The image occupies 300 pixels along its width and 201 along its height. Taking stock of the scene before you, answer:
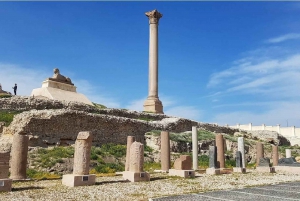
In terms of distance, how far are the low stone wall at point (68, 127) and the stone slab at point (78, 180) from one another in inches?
374

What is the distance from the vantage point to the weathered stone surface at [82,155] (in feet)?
36.8

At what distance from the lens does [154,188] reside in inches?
404

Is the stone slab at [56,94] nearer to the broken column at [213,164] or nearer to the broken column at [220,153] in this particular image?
the broken column at [220,153]

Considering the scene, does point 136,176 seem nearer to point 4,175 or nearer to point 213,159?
point 4,175

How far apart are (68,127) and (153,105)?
1464 centimetres

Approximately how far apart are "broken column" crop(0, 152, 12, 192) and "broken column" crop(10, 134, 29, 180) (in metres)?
2.35

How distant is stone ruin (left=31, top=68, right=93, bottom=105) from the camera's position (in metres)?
30.5

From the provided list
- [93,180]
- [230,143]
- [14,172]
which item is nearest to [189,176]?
[93,180]

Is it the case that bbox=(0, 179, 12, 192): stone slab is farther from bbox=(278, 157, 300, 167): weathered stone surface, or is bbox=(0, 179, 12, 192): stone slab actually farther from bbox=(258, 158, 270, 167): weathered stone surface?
bbox=(278, 157, 300, 167): weathered stone surface

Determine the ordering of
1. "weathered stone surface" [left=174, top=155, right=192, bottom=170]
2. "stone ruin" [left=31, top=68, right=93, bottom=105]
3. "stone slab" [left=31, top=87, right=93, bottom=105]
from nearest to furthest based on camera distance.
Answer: "weathered stone surface" [left=174, top=155, right=192, bottom=170], "stone slab" [left=31, top=87, right=93, bottom=105], "stone ruin" [left=31, top=68, right=93, bottom=105]

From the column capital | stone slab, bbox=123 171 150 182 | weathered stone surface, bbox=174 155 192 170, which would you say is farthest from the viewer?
the column capital

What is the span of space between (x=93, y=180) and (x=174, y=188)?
10.00 ft

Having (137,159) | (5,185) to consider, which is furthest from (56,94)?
(5,185)

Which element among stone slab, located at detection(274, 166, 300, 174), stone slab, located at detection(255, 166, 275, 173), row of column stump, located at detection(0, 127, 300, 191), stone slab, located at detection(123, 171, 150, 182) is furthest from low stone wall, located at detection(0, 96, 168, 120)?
stone slab, located at detection(274, 166, 300, 174)
